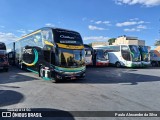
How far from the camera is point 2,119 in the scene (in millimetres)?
6324

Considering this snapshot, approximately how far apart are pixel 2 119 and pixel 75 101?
3262mm

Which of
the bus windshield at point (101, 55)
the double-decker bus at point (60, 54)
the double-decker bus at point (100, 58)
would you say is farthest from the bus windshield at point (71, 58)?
the bus windshield at point (101, 55)

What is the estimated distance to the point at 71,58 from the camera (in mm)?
13977

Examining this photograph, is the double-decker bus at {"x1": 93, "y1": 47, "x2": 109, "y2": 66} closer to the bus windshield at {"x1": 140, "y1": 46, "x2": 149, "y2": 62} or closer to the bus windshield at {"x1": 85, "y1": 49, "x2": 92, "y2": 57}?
the bus windshield at {"x1": 85, "y1": 49, "x2": 92, "y2": 57}

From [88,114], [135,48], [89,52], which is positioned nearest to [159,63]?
[135,48]

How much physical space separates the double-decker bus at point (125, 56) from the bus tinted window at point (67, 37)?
13.8m

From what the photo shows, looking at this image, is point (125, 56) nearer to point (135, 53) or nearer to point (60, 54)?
point (135, 53)

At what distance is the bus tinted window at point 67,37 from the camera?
13859 millimetres

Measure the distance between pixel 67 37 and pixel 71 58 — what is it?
4.88 ft

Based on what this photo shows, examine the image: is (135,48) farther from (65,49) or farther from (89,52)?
(65,49)

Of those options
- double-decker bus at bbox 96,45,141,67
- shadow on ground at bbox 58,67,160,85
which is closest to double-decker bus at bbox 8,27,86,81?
shadow on ground at bbox 58,67,160,85

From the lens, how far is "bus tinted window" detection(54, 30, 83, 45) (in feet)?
45.5

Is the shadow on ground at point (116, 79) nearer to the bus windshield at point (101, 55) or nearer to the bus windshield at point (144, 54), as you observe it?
the bus windshield at point (144, 54)

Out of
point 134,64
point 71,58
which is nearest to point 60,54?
point 71,58
